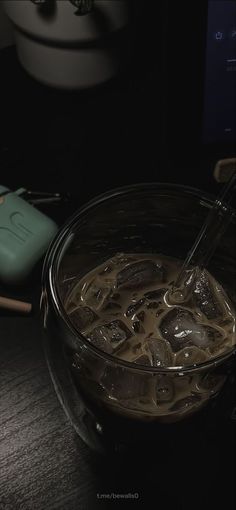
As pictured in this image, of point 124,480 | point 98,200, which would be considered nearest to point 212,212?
point 98,200

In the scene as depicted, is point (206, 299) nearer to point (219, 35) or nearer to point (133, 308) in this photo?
point (133, 308)

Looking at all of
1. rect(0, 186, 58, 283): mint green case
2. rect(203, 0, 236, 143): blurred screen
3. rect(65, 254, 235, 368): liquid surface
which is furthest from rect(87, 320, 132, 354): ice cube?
rect(203, 0, 236, 143): blurred screen

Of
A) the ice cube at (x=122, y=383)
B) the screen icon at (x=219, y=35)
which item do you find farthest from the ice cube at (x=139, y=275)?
the screen icon at (x=219, y=35)

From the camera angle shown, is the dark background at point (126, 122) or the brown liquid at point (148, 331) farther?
the dark background at point (126, 122)

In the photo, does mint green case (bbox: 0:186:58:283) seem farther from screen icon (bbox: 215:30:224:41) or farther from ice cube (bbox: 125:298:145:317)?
screen icon (bbox: 215:30:224:41)

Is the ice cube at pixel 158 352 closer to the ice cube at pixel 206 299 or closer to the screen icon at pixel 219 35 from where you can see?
the ice cube at pixel 206 299
